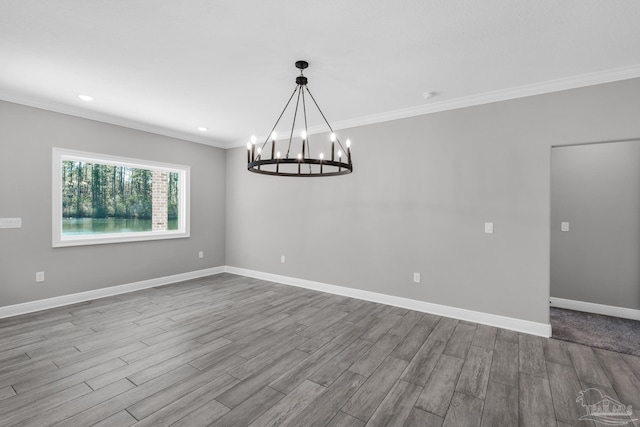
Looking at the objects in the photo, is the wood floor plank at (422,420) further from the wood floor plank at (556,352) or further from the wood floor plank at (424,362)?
the wood floor plank at (556,352)

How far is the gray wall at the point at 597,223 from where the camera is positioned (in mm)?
3773

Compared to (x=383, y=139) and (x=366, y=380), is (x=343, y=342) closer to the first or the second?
(x=366, y=380)

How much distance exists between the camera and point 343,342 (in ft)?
Answer: 9.89

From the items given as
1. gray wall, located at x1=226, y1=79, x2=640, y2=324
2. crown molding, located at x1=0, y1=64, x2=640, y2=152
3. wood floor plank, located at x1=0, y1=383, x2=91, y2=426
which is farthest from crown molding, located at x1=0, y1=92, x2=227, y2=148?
wood floor plank, located at x1=0, y1=383, x2=91, y2=426

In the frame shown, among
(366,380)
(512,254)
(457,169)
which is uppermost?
(457,169)

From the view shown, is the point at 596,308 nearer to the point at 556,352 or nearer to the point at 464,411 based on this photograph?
the point at 556,352

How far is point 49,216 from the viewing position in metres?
3.95

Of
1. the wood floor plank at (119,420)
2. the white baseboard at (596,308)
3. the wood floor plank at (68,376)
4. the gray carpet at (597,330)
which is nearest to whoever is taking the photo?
the wood floor plank at (119,420)

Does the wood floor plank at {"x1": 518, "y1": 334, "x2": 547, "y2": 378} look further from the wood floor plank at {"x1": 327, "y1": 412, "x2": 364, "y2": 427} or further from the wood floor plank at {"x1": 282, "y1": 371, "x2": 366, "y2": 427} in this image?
the wood floor plank at {"x1": 327, "y1": 412, "x2": 364, "y2": 427}

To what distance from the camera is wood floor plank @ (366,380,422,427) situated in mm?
1900

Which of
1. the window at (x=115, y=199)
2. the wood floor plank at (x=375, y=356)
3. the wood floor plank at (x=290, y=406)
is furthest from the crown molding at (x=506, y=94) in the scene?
the wood floor plank at (x=290, y=406)

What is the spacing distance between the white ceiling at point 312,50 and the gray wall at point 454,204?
0.28 metres

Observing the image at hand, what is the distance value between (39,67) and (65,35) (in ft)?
2.94

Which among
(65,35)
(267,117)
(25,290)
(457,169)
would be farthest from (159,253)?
(457,169)
